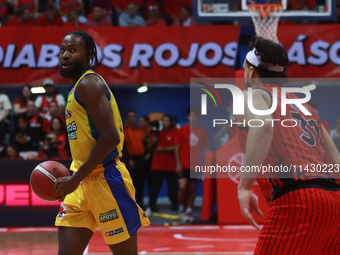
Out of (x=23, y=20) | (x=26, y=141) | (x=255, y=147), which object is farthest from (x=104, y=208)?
(x=23, y=20)

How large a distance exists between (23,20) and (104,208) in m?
9.45

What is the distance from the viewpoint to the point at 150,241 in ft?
26.7

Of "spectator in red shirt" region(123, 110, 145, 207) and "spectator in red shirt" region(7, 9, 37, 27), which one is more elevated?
"spectator in red shirt" region(7, 9, 37, 27)

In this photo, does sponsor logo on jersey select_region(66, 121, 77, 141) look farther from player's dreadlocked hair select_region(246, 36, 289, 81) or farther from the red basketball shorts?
the red basketball shorts

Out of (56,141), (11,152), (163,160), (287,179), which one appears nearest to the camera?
(287,179)

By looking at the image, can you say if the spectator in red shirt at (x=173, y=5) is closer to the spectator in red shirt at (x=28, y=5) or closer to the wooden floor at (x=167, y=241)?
the spectator in red shirt at (x=28, y=5)

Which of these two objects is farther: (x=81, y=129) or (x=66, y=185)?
(x=81, y=129)

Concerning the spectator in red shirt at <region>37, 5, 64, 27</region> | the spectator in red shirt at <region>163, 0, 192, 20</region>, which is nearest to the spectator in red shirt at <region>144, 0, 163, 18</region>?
the spectator in red shirt at <region>163, 0, 192, 20</region>

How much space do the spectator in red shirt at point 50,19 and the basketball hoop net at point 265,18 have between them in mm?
4499

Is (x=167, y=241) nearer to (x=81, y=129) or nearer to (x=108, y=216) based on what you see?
(x=108, y=216)

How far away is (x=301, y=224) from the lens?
130 inches

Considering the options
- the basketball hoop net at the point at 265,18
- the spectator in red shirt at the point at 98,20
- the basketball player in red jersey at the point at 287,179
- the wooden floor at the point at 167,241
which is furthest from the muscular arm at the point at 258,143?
the spectator in red shirt at the point at 98,20

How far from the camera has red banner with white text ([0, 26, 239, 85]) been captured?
38.4ft

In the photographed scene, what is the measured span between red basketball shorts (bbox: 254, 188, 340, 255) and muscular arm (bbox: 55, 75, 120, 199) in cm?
118
